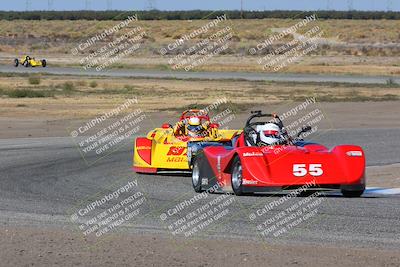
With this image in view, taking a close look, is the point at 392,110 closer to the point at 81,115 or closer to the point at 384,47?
the point at 81,115

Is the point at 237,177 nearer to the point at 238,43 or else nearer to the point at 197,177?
the point at 197,177

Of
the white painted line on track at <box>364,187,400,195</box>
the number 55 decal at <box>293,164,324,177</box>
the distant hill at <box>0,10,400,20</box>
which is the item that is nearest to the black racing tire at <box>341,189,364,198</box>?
the number 55 decal at <box>293,164,324,177</box>

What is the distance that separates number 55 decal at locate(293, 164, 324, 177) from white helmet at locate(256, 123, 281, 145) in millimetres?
1258

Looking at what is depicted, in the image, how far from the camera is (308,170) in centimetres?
1600

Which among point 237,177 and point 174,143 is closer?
Result: point 237,177

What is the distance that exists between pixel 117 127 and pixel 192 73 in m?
33.8

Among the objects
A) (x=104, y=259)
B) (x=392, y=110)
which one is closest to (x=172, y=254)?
(x=104, y=259)

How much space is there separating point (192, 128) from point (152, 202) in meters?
6.40

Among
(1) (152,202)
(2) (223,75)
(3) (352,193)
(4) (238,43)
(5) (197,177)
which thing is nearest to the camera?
(1) (152,202)

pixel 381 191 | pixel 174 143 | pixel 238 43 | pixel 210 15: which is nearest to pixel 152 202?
pixel 381 191

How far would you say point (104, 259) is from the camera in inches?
418

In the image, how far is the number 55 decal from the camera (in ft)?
52.5

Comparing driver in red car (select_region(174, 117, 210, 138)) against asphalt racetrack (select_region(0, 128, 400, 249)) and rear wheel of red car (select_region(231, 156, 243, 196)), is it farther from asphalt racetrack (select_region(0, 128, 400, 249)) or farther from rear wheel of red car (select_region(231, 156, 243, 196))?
rear wheel of red car (select_region(231, 156, 243, 196))

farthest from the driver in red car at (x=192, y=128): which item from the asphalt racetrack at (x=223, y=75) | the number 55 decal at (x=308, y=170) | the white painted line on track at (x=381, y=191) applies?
the asphalt racetrack at (x=223, y=75)
